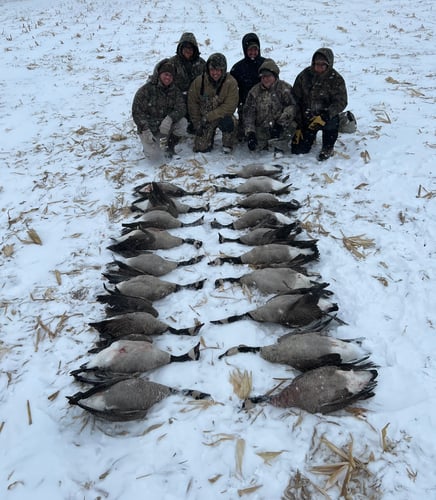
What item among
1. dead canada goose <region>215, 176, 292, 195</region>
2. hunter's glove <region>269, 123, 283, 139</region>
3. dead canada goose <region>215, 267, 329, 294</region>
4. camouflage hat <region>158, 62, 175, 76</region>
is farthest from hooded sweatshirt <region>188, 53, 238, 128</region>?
dead canada goose <region>215, 267, 329, 294</region>

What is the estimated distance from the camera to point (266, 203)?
194 inches

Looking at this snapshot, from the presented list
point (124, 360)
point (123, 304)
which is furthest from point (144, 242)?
point (124, 360)

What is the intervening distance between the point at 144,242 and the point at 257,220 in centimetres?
139

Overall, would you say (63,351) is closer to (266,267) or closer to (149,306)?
(149,306)

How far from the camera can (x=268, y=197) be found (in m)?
4.98

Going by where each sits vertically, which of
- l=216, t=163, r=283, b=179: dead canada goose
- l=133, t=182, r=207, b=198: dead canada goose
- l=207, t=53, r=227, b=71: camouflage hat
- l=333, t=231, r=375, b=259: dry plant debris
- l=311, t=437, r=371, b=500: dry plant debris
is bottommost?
l=311, t=437, r=371, b=500: dry plant debris

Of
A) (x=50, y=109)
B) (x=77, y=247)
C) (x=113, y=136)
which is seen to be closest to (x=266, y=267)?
(x=77, y=247)

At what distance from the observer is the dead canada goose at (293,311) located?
3.36 meters

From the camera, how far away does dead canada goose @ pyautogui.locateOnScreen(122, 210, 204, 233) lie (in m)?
4.66

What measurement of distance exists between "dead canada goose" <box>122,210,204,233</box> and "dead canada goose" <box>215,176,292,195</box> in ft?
2.90

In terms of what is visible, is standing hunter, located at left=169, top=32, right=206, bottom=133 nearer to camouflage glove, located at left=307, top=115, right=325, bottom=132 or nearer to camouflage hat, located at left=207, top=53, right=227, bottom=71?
camouflage hat, located at left=207, top=53, right=227, bottom=71

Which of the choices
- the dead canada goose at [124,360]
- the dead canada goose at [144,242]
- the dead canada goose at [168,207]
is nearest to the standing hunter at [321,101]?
the dead canada goose at [168,207]

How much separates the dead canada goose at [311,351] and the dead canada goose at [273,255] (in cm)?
106

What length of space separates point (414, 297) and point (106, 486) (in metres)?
2.99
